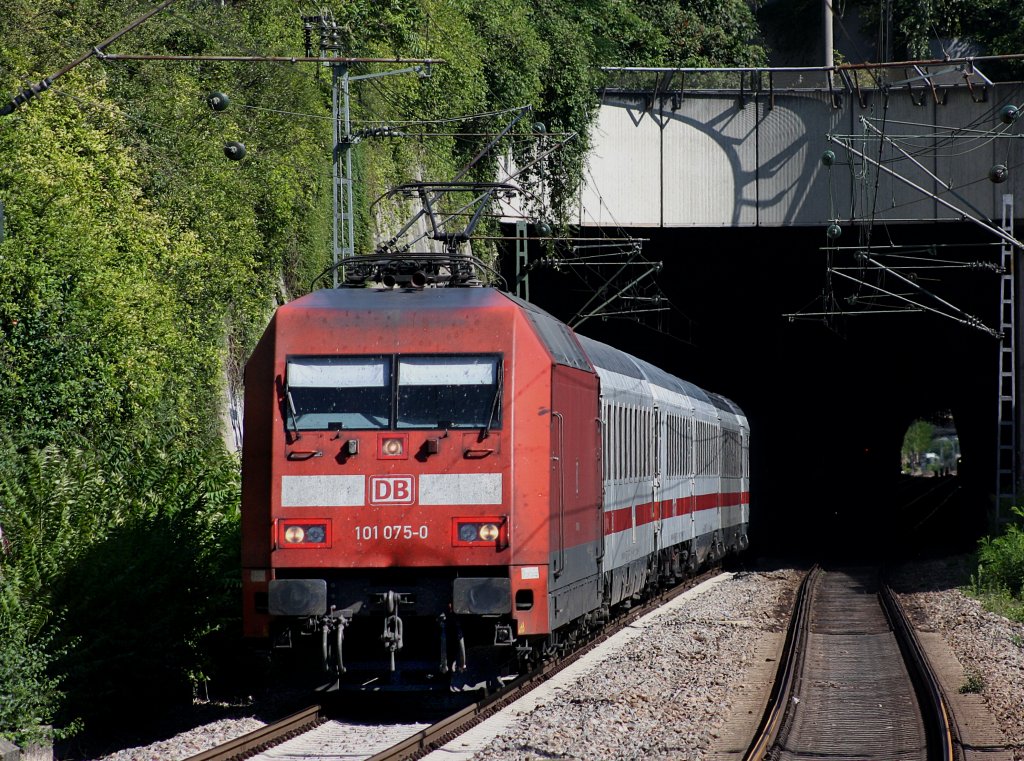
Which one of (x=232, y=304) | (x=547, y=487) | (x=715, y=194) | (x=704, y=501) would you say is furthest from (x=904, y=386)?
(x=547, y=487)

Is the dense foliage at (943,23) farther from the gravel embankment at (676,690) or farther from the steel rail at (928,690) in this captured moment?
the steel rail at (928,690)

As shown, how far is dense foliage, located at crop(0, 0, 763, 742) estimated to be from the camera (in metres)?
13.1

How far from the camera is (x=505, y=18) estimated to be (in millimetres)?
36188

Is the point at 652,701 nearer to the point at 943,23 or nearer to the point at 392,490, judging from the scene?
the point at 392,490

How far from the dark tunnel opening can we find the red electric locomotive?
21.9 m

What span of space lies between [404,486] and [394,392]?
0.78 metres

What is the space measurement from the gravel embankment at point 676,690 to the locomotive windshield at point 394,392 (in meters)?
2.54

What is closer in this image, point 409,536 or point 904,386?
point 409,536

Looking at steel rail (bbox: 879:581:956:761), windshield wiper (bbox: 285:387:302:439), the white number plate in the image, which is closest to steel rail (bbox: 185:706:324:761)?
the white number plate

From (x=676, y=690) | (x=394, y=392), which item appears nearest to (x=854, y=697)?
(x=676, y=690)

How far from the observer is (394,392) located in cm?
1160

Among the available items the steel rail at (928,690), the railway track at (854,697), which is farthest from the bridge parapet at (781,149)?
the steel rail at (928,690)

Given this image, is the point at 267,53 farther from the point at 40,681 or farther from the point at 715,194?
the point at 40,681

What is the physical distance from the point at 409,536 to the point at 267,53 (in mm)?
17273
